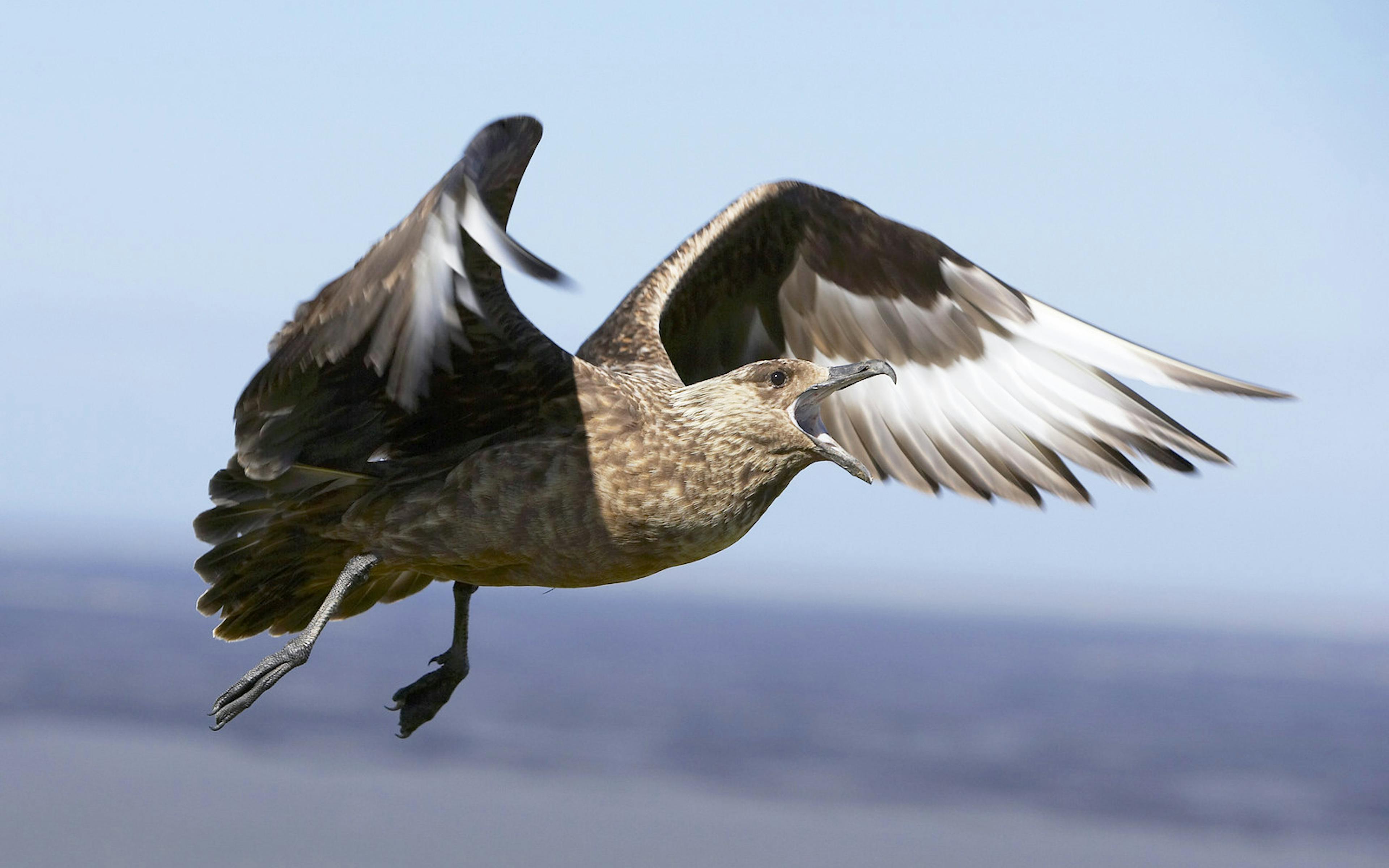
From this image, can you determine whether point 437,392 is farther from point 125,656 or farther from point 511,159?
point 125,656

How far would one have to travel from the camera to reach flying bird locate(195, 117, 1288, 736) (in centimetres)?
542

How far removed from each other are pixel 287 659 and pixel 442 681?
1090 millimetres

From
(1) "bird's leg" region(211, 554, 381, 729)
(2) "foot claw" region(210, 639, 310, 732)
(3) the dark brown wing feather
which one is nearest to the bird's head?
(3) the dark brown wing feather

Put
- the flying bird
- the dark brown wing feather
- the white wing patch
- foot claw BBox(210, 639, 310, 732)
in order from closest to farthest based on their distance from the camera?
the dark brown wing feather
the flying bird
foot claw BBox(210, 639, 310, 732)
the white wing patch

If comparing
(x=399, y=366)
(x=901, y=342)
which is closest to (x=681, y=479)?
(x=399, y=366)

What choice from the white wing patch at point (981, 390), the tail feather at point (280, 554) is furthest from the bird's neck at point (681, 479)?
the white wing patch at point (981, 390)

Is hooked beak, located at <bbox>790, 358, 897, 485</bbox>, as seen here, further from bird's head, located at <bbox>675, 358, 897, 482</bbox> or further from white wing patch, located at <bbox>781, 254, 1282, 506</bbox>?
white wing patch, located at <bbox>781, 254, 1282, 506</bbox>

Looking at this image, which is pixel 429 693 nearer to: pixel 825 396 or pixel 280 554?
pixel 280 554

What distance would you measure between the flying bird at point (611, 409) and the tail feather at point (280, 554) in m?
0.01

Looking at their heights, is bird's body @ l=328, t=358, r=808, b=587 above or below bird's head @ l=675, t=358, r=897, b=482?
below

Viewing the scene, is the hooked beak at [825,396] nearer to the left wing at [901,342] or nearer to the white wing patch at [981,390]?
the left wing at [901,342]

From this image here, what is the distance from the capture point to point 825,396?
19.8 ft

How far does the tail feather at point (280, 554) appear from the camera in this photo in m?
6.07

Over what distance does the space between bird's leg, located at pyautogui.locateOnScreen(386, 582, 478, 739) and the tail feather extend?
0.19 m
